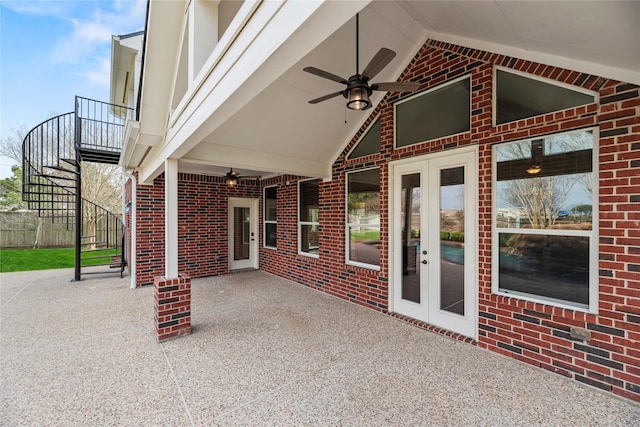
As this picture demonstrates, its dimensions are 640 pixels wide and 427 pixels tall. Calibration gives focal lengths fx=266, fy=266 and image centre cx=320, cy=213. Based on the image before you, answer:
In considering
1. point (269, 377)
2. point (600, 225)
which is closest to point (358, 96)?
point (600, 225)

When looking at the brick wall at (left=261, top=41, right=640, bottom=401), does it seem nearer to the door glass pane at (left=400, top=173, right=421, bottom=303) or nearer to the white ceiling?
the white ceiling

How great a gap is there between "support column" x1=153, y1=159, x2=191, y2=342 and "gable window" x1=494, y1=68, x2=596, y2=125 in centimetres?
428

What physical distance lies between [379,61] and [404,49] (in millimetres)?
1906

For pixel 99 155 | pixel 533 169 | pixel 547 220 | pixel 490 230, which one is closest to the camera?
pixel 547 220

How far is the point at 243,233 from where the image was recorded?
781 cm

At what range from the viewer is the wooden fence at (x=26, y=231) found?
11.2 metres

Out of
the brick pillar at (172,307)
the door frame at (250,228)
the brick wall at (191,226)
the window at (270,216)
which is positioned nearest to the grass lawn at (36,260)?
the brick wall at (191,226)

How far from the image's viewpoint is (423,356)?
299 centimetres

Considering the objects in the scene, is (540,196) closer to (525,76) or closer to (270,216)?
(525,76)

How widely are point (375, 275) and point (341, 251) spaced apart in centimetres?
91

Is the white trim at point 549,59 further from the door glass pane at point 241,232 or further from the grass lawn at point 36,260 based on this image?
the grass lawn at point 36,260

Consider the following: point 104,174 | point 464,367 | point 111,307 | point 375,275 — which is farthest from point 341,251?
point 104,174

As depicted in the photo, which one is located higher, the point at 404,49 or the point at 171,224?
the point at 404,49

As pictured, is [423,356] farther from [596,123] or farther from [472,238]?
[596,123]
